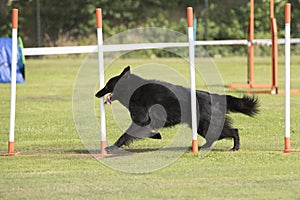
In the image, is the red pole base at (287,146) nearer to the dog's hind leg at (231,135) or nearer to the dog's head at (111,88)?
the dog's hind leg at (231,135)

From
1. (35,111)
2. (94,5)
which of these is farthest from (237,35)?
(35,111)

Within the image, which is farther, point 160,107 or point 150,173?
point 160,107

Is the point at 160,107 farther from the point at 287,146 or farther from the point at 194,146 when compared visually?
the point at 287,146

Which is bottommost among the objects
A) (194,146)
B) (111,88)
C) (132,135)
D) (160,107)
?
(194,146)

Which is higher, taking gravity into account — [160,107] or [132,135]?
[160,107]

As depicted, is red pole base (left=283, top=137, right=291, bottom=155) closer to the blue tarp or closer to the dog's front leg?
the dog's front leg

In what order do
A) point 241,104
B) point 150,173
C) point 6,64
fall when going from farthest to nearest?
1. point 6,64
2. point 241,104
3. point 150,173

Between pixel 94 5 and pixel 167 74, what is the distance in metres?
10.8

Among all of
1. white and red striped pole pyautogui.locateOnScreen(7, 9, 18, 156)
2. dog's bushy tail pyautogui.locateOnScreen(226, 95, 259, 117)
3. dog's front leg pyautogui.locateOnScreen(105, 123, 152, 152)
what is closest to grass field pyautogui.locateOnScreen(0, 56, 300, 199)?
white and red striped pole pyautogui.locateOnScreen(7, 9, 18, 156)

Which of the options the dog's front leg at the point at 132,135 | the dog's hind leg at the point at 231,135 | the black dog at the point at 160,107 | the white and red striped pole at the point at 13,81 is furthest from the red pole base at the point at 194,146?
the white and red striped pole at the point at 13,81

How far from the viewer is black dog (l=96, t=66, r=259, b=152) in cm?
820

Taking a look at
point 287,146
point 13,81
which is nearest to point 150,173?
point 287,146

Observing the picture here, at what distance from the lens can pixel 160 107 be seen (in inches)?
324

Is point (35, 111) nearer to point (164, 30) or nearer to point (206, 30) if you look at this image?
point (206, 30)
